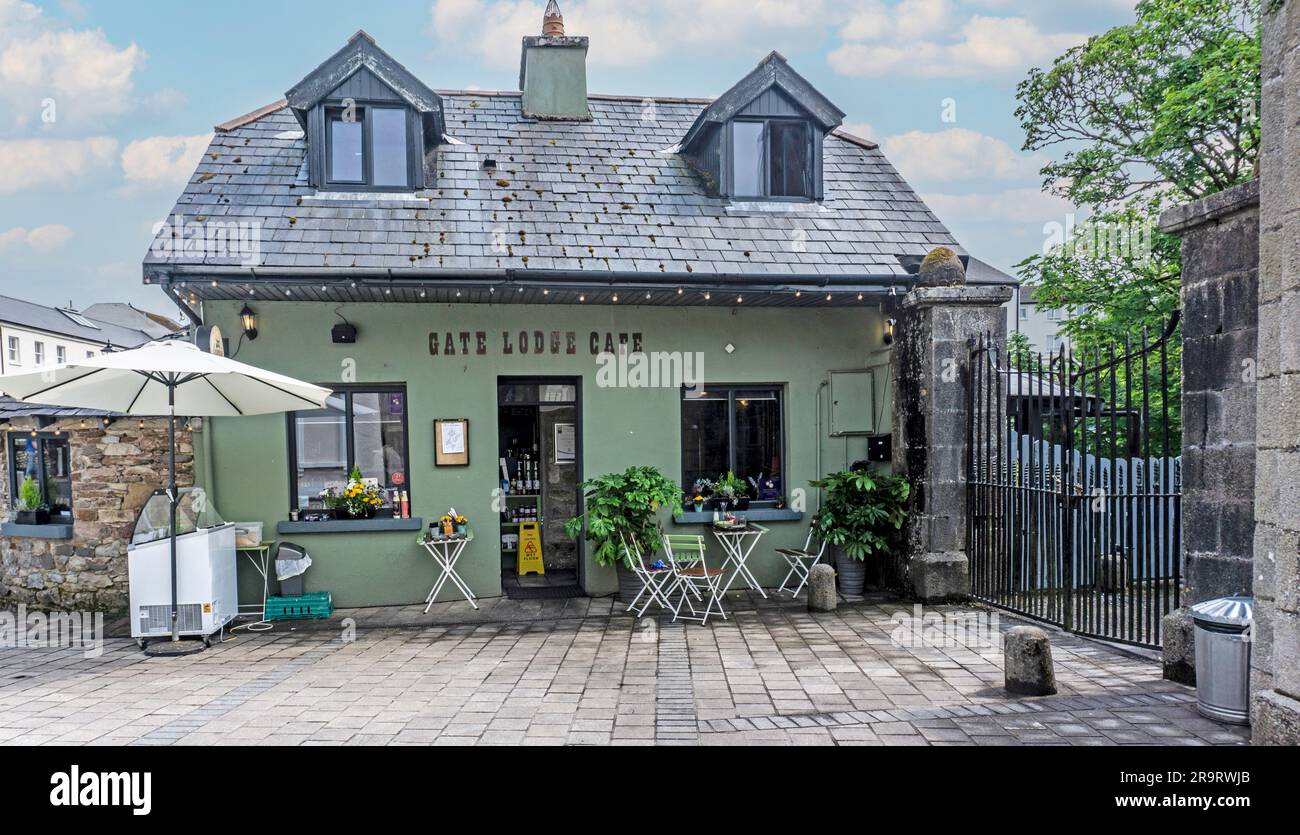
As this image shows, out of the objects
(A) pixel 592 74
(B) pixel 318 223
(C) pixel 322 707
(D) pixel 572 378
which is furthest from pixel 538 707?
(A) pixel 592 74

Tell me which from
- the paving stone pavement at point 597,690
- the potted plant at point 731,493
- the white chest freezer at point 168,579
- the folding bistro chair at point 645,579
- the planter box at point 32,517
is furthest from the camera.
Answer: the potted plant at point 731,493

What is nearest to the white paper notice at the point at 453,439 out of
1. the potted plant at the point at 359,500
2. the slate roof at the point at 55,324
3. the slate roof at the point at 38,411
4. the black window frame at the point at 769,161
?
the potted plant at the point at 359,500

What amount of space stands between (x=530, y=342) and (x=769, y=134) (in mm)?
4103

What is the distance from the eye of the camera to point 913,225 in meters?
9.23

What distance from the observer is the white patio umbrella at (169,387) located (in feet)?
20.0

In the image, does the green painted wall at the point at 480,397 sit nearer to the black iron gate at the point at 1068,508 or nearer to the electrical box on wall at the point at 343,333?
the electrical box on wall at the point at 343,333

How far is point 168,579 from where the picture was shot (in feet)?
22.1

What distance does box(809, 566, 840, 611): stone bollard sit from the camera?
7.57 metres

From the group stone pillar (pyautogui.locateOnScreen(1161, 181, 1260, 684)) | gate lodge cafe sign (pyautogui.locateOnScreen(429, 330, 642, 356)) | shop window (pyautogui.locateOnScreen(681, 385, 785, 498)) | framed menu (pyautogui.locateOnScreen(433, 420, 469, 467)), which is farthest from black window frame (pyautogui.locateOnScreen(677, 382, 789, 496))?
stone pillar (pyautogui.locateOnScreen(1161, 181, 1260, 684))

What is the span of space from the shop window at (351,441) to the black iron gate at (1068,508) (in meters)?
6.20

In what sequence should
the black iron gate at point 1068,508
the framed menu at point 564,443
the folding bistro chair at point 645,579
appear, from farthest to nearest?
the framed menu at point 564,443, the folding bistro chair at point 645,579, the black iron gate at point 1068,508

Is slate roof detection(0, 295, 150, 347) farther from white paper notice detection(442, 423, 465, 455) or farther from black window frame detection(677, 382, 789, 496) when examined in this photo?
black window frame detection(677, 382, 789, 496)

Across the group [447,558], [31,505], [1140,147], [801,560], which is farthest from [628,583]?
[1140,147]

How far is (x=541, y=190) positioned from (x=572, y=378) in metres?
2.40
